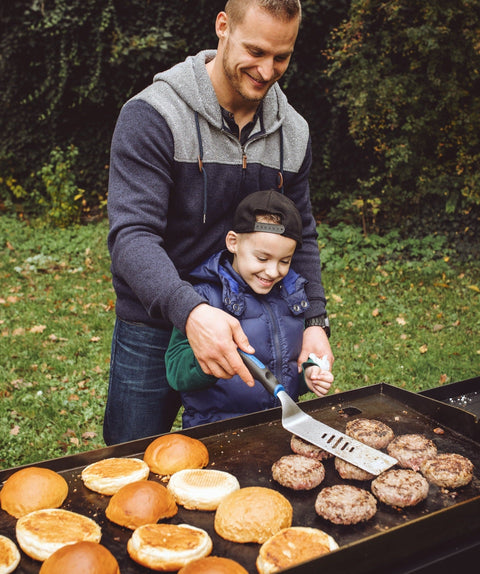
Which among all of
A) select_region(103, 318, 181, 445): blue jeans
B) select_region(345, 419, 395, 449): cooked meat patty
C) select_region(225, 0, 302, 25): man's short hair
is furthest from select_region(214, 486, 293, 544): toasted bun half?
select_region(225, 0, 302, 25): man's short hair

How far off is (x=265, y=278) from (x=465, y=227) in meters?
7.34

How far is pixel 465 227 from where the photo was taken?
8844 mm

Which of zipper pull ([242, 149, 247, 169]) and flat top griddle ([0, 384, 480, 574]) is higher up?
zipper pull ([242, 149, 247, 169])

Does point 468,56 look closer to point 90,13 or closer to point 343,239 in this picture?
point 343,239

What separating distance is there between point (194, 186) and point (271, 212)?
381mm

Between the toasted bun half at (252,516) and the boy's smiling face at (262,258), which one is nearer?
the toasted bun half at (252,516)

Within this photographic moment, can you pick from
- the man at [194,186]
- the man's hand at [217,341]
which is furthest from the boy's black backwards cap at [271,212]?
the man's hand at [217,341]

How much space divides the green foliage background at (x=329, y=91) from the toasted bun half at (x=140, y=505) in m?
7.49

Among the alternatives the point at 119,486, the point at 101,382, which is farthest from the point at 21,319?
the point at 119,486

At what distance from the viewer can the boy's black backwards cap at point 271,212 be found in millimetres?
2375

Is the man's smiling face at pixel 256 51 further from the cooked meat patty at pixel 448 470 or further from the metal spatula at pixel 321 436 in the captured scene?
the cooked meat patty at pixel 448 470

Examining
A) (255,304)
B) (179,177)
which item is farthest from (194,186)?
(255,304)

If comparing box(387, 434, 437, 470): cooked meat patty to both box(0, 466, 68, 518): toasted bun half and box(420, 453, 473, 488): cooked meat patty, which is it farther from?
box(0, 466, 68, 518): toasted bun half

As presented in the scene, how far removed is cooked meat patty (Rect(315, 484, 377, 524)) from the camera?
1751 millimetres
